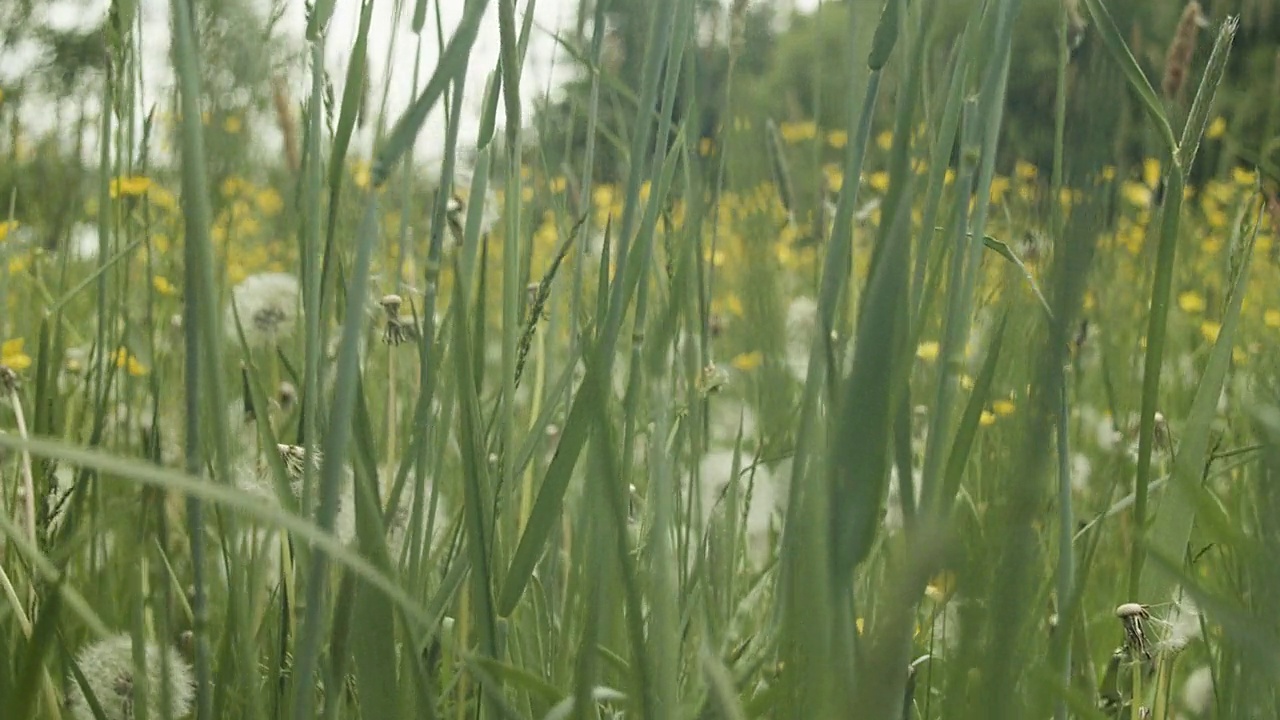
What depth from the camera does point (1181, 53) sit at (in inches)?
29.3

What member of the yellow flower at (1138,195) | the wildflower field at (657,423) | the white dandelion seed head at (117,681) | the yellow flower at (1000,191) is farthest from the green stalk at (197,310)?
the yellow flower at (1138,195)

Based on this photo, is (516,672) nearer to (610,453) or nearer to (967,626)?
(610,453)

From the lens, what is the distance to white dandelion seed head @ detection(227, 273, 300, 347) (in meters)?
1.24

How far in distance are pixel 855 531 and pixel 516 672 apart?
0.14 meters

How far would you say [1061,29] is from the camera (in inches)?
22.1

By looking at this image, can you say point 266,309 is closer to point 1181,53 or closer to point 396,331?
point 396,331

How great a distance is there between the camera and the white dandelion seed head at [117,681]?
0.58m

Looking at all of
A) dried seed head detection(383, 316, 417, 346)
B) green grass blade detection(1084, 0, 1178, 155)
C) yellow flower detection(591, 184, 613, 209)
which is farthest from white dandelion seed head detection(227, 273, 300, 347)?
green grass blade detection(1084, 0, 1178, 155)

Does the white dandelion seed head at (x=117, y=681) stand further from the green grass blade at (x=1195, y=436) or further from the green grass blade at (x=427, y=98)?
the green grass blade at (x=1195, y=436)

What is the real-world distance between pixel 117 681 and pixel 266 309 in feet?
2.26

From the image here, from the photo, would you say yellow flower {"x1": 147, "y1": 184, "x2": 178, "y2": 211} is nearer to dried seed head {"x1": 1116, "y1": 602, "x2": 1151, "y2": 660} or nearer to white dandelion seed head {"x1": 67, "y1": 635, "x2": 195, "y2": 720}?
white dandelion seed head {"x1": 67, "y1": 635, "x2": 195, "y2": 720}

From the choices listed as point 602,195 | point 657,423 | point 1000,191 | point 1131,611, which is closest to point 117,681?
point 657,423

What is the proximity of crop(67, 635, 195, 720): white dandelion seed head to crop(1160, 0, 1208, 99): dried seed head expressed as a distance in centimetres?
61

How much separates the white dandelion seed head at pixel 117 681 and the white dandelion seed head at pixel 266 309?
651mm
